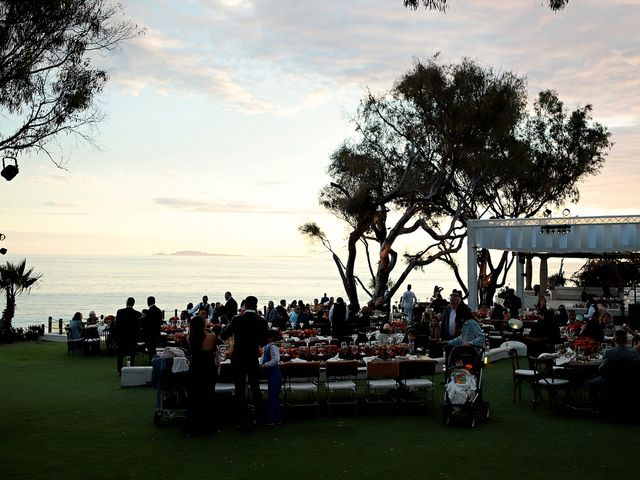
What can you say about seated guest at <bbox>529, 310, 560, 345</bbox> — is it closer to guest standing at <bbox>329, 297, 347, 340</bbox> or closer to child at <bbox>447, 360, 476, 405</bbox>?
guest standing at <bbox>329, 297, 347, 340</bbox>

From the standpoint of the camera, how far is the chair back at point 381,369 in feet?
35.2

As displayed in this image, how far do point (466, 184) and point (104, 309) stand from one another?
46.1 m

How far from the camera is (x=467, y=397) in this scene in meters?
9.77

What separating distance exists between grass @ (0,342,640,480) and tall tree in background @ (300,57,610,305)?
1794 cm

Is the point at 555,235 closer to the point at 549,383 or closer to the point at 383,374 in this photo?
the point at 549,383

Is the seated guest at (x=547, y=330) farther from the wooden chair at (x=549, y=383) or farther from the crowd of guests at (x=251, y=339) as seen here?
the wooden chair at (x=549, y=383)

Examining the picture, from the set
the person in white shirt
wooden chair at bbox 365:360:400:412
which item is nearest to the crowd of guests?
wooden chair at bbox 365:360:400:412

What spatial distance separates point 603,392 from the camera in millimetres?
10148

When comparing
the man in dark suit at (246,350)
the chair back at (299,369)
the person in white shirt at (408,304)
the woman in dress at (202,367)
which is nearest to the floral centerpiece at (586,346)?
the chair back at (299,369)

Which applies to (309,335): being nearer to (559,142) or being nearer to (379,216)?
(379,216)

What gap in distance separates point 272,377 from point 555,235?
1499 centimetres

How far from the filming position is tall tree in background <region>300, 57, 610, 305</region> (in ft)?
95.1

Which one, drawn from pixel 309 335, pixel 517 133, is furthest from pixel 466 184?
pixel 309 335

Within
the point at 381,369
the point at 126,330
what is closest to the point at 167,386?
the point at 381,369
